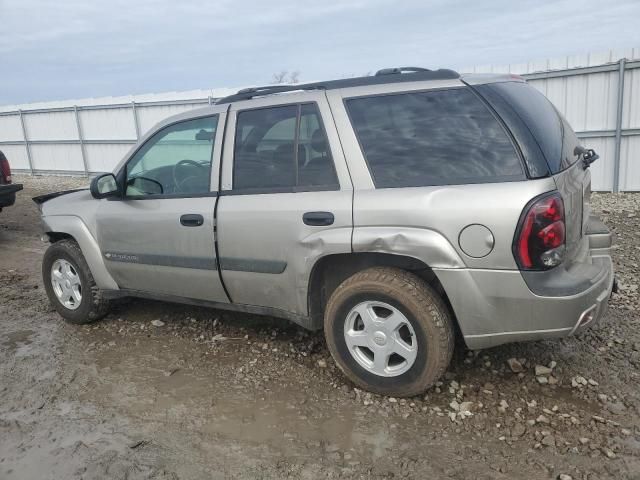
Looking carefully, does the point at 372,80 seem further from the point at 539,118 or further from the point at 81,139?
the point at 81,139

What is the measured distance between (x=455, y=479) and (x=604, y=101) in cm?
928

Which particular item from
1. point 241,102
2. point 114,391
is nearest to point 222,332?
point 114,391

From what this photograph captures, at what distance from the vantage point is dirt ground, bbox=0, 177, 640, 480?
268 cm

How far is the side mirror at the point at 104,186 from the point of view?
158 inches

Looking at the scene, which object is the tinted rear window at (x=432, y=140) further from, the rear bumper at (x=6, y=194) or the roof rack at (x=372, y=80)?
the rear bumper at (x=6, y=194)

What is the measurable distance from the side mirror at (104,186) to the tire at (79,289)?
759 mm

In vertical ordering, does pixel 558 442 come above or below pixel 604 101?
below

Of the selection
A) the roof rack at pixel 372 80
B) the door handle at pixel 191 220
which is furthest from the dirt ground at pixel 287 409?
the roof rack at pixel 372 80

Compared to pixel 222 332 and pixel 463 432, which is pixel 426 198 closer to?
pixel 463 432

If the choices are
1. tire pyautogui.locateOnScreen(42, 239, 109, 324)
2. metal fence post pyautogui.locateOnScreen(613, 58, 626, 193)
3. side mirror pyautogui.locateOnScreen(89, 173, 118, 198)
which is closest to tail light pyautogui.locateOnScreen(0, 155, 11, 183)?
tire pyautogui.locateOnScreen(42, 239, 109, 324)

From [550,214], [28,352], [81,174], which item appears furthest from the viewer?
[81,174]

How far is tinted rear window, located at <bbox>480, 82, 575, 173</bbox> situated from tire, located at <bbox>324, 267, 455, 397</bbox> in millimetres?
973

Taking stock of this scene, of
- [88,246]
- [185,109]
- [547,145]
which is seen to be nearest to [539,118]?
[547,145]

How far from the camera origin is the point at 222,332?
172 inches
